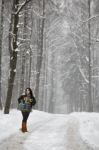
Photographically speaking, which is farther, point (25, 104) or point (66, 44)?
point (66, 44)

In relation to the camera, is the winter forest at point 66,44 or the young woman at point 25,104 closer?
the young woman at point 25,104

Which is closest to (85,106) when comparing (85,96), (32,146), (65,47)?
(85,96)

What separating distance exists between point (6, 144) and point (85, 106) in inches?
1374

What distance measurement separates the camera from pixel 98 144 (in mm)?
12164

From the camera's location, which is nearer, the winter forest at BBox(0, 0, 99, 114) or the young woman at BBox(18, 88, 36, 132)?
the young woman at BBox(18, 88, 36, 132)

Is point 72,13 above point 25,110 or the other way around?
above

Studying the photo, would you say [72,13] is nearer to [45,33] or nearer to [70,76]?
[45,33]

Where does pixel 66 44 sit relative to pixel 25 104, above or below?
above

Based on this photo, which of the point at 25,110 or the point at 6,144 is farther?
the point at 25,110

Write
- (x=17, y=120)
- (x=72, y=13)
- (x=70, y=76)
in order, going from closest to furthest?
(x=17, y=120) → (x=72, y=13) → (x=70, y=76)

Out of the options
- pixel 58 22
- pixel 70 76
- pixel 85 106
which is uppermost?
pixel 58 22

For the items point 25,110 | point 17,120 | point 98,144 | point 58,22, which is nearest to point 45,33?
point 58,22

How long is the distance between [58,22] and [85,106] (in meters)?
11.8

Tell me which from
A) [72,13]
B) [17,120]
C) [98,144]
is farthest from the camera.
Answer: [72,13]
